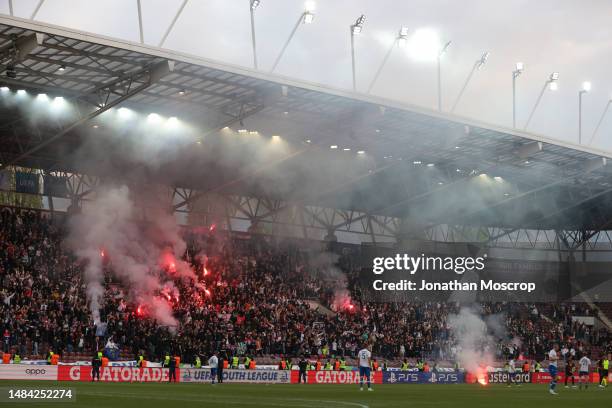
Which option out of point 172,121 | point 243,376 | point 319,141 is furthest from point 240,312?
point 172,121

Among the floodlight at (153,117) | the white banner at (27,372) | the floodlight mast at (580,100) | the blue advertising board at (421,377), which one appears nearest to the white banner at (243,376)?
the white banner at (27,372)

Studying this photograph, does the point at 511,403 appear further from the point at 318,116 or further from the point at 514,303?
the point at 514,303

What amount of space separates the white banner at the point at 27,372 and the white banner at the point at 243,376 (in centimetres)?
622

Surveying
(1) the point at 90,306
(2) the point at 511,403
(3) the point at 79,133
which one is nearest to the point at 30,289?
(1) the point at 90,306

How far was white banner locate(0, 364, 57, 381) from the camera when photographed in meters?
36.4

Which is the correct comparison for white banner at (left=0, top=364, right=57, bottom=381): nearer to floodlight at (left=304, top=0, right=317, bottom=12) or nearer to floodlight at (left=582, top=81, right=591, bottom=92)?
floodlight at (left=304, top=0, right=317, bottom=12)

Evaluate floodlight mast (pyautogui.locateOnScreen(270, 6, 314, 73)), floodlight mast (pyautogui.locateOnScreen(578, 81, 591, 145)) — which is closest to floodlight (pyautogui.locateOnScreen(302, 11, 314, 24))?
floodlight mast (pyautogui.locateOnScreen(270, 6, 314, 73))

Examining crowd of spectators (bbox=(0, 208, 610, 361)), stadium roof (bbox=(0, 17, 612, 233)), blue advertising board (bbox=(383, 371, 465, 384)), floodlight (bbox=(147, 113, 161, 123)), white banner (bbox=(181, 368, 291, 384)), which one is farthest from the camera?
blue advertising board (bbox=(383, 371, 465, 384))

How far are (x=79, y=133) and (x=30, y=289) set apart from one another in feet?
30.5

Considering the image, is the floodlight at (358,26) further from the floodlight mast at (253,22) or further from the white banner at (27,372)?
the white banner at (27,372)

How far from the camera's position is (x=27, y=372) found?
122 feet

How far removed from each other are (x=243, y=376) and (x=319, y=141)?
1494 centimetres

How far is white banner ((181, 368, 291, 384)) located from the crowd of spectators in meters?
3.54

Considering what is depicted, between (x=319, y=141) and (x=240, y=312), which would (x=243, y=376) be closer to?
(x=240, y=312)
